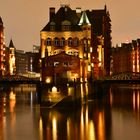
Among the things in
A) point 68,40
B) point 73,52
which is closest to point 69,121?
point 73,52

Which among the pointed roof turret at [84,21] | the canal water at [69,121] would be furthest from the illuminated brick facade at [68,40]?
the canal water at [69,121]

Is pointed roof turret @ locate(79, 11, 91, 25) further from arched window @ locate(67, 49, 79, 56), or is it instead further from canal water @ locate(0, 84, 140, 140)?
canal water @ locate(0, 84, 140, 140)

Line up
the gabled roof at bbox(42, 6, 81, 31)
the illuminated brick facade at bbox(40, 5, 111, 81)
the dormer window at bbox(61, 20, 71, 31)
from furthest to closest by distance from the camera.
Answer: the gabled roof at bbox(42, 6, 81, 31) → the dormer window at bbox(61, 20, 71, 31) → the illuminated brick facade at bbox(40, 5, 111, 81)

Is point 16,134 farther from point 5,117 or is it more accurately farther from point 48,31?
point 48,31

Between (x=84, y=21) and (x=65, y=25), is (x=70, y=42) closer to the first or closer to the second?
(x=65, y=25)

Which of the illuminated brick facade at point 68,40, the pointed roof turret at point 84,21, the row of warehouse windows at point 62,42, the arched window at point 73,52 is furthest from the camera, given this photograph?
the pointed roof turret at point 84,21

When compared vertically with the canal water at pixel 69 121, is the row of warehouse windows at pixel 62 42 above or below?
above

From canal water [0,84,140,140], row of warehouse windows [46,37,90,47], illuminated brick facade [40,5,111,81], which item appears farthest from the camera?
row of warehouse windows [46,37,90,47]

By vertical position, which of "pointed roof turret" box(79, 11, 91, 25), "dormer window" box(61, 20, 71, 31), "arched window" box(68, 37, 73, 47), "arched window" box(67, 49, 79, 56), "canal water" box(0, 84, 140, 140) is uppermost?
"pointed roof turret" box(79, 11, 91, 25)

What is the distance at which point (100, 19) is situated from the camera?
134m

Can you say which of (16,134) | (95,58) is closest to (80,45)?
(95,58)

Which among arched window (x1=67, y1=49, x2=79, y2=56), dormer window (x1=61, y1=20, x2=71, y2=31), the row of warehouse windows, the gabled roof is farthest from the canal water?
the gabled roof

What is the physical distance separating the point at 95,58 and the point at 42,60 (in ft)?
78.5

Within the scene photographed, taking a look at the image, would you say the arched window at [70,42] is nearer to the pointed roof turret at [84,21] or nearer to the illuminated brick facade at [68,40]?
the illuminated brick facade at [68,40]
